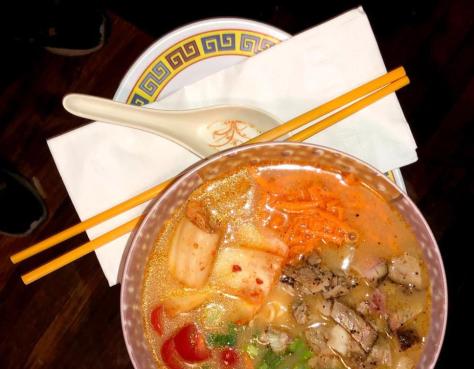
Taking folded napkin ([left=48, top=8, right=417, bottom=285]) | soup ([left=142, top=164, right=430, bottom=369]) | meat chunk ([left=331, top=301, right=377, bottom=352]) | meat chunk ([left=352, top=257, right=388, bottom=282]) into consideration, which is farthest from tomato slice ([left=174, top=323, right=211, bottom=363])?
meat chunk ([left=352, top=257, right=388, bottom=282])

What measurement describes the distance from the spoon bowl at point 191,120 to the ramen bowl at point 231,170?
0.44 feet

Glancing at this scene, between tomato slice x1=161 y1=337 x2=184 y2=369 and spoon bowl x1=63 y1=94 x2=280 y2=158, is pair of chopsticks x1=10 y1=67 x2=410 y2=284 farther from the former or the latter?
tomato slice x1=161 y1=337 x2=184 y2=369

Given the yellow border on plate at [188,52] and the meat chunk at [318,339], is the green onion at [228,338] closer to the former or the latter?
the meat chunk at [318,339]

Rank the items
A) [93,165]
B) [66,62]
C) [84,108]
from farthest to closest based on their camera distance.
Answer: [66,62]
[93,165]
[84,108]

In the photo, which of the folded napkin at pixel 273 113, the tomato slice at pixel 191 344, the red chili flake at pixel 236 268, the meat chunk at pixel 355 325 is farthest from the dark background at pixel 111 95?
the meat chunk at pixel 355 325

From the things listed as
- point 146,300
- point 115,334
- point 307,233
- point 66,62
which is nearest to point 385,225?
point 307,233

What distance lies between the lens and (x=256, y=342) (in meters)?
1.42

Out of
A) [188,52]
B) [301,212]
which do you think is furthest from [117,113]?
[301,212]

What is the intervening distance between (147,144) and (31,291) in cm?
71

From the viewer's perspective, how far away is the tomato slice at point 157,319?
1416 millimetres

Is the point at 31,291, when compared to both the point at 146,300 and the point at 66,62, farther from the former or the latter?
the point at 66,62

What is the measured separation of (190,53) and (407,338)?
107 centimetres

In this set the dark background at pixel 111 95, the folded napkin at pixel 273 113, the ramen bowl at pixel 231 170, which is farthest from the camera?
the dark background at pixel 111 95

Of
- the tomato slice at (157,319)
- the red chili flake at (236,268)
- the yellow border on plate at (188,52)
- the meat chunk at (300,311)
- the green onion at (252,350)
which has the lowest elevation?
the green onion at (252,350)
